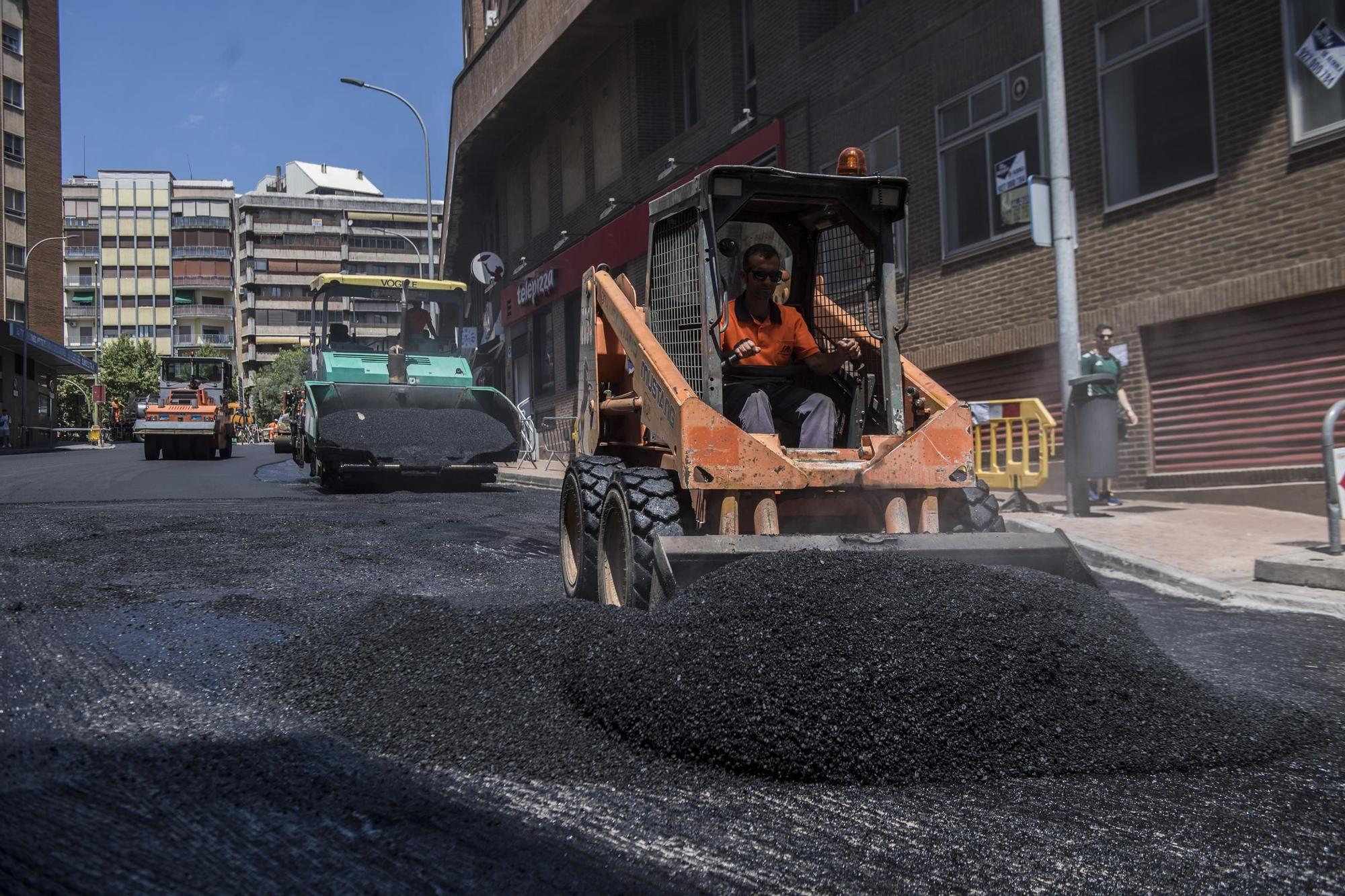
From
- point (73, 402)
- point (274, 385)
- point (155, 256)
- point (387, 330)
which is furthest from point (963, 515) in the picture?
point (155, 256)

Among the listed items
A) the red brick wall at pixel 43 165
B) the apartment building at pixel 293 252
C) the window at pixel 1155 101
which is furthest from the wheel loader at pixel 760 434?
the apartment building at pixel 293 252

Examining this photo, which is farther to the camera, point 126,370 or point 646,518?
point 126,370

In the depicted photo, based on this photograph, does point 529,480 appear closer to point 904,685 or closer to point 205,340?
point 904,685

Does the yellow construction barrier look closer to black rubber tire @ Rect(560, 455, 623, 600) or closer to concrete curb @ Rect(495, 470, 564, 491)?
black rubber tire @ Rect(560, 455, 623, 600)

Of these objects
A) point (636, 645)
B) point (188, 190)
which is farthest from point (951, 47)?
point (188, 190)

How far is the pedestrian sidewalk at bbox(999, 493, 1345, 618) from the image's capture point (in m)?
6.75

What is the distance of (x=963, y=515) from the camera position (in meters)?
5.21

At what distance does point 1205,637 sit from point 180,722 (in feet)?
14.7

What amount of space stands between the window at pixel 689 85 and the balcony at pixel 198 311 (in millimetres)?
92944

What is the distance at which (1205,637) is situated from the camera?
5.50 meters

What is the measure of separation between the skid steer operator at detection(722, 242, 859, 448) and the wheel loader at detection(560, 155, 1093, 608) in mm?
58

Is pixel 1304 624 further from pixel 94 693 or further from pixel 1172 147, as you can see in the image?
pixel 1172 147

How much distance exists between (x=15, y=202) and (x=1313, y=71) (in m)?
61.4

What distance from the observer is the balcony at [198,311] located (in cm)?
10662
